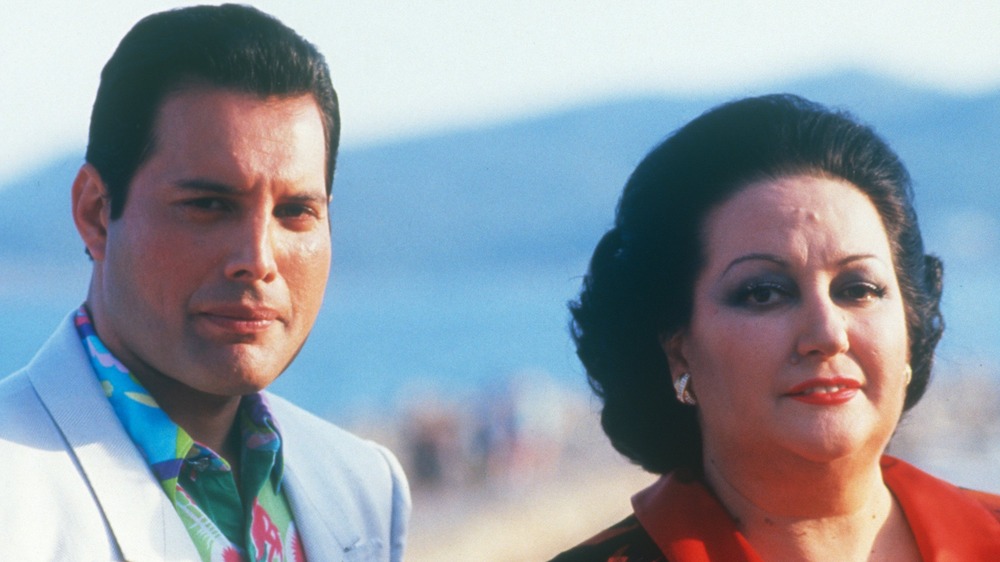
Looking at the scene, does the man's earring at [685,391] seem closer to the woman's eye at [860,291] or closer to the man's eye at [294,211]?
the woman's eye at [860,291]

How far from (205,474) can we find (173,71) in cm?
115

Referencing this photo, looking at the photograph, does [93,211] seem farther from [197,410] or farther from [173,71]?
[197,410]

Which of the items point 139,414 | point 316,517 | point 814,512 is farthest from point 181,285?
point 814,512

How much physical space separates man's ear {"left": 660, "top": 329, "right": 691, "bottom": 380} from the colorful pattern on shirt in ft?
4.03

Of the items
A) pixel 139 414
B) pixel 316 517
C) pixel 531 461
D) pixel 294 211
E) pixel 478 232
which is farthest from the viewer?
pixel 478 232

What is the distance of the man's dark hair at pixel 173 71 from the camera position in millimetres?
3627

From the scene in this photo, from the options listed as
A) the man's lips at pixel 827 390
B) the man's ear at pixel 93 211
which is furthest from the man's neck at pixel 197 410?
the man's lips at pixel 827 390

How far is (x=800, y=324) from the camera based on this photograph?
3.39m

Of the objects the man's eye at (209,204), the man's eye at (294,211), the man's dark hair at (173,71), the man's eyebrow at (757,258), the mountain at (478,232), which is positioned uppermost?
the mountain at (478,232)

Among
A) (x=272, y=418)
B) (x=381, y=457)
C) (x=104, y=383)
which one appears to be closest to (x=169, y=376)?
(x=104, y=383)

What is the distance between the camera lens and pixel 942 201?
122875 millimetres

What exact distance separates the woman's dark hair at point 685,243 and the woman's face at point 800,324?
0.06 metres

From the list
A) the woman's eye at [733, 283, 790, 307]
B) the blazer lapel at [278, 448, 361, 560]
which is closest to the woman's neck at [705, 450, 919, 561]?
the woman's eye at [733, 283, 790, 307]

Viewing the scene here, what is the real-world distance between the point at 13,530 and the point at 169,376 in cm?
67
